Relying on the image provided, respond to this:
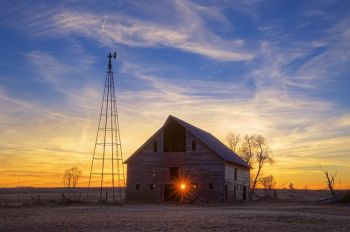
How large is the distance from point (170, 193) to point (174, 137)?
605 cm

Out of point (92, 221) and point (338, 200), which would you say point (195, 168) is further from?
point (92, 221)

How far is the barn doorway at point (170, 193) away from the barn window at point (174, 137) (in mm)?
3957

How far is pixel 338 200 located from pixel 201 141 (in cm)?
1500

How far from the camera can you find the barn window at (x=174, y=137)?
5358 cm

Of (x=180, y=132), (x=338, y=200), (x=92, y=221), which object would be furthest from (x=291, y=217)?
(x=180, y=132)

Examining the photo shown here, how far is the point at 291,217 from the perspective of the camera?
94.7 feet

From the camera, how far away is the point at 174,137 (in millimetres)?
53906

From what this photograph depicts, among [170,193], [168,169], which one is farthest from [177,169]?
[170,193]

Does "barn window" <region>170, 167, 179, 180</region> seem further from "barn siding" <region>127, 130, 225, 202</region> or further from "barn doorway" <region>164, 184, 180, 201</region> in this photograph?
"barn doorway" <region>164, 184, 180, 201</region>

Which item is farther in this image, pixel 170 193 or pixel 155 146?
pixel 155 146

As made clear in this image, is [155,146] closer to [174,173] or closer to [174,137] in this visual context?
[174,137]

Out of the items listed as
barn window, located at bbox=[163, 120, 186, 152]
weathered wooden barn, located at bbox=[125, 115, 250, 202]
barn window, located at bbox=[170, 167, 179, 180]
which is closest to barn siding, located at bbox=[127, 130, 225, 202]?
weathered wooden barn, located at bbox=[125, 115, 250, 202]

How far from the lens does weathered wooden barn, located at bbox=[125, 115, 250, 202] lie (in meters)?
52.2

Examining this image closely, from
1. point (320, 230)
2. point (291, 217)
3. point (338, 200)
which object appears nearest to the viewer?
point (320, 230)
